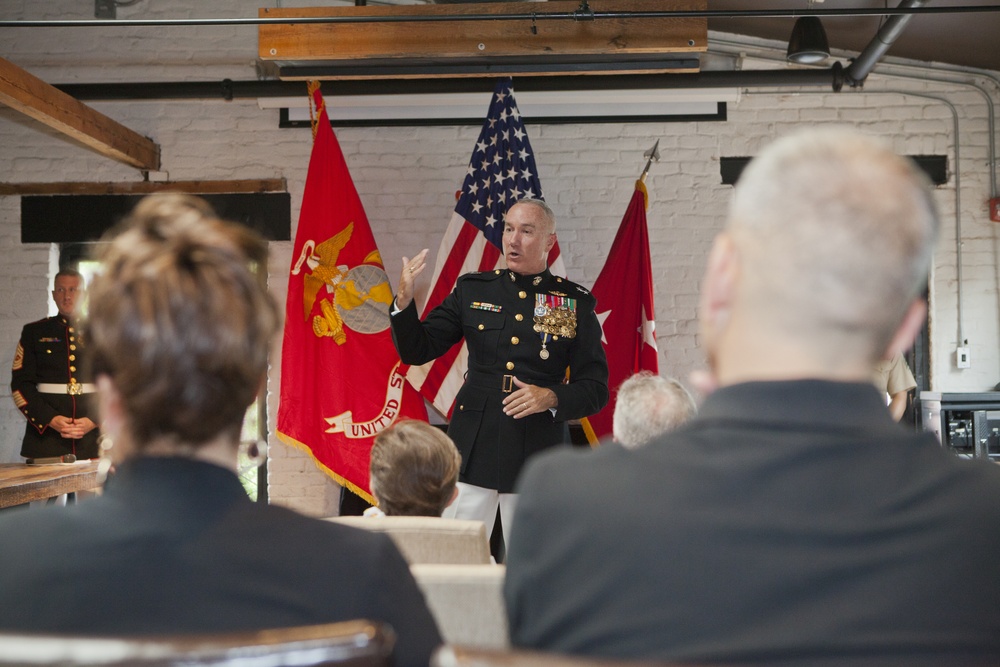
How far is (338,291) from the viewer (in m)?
4.52

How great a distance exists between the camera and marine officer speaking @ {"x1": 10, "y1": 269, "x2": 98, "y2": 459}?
469cm

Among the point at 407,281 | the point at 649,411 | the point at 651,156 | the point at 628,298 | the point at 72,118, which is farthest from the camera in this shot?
the point at 651,156

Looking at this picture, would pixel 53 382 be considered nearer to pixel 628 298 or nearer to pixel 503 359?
pixel 503 359

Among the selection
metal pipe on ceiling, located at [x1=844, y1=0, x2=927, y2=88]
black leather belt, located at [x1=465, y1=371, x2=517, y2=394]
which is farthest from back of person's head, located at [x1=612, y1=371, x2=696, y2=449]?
metal pipe on ceiling, located at [x1=844, y1=0, x2=927, y2=88]

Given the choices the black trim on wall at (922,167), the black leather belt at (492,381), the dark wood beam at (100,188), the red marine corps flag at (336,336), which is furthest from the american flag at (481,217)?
the dark wood beam at (100,188)

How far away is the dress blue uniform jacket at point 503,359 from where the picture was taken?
3.20 metres

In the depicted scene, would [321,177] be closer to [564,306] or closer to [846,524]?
[564,306]

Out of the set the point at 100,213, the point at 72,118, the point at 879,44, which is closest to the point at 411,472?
the point at 72,118

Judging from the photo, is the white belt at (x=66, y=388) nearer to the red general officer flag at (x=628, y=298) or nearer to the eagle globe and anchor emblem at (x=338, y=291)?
the eagle globe and anchor emblem at (x=338, y=291)

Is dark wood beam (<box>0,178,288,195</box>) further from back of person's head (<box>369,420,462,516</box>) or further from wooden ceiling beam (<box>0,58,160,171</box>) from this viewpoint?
back of person's head (<box>369,420,462,516</box>)

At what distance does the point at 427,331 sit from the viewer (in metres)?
3.37

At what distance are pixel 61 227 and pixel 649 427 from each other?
162 inches

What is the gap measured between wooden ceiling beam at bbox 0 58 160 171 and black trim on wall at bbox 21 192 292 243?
294mm

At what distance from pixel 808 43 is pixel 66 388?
13.2 feet
